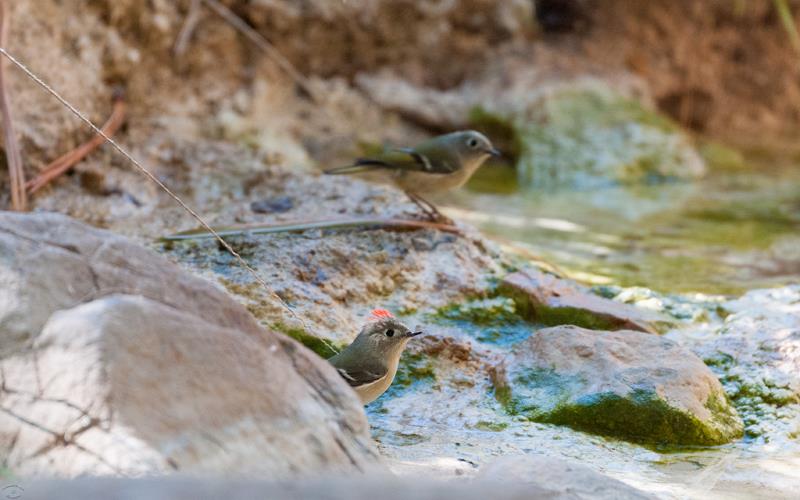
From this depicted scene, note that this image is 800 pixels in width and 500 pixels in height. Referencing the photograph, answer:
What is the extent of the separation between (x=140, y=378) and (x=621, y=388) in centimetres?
191

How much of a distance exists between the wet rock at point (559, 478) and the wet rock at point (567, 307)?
1.66m

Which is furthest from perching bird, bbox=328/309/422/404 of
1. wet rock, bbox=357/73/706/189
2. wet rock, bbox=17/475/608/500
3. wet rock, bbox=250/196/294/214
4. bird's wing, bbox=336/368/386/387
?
wet rock, bbox=357/73/706/189

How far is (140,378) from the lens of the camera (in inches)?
95.8

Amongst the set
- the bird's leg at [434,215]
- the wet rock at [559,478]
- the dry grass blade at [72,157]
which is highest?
the dry grass blade at [72,157]

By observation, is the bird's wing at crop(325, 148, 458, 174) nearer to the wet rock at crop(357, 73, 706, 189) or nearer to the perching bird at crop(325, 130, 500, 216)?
the perching bird at crop(325, 130, 500, 216)

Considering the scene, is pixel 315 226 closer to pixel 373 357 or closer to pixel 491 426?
pixel 373 357

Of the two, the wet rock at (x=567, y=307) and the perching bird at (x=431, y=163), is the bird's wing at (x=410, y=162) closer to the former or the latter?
the perching bird at (x=431, y=163)

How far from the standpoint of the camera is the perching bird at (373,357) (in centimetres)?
343

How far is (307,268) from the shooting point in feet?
14.3

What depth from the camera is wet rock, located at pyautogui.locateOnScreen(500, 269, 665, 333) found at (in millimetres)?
4449

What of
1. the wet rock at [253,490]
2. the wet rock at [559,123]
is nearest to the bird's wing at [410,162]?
the wet rock at [253,490]

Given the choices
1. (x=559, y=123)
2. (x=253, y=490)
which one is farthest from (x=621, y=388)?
(x=559, y=123)

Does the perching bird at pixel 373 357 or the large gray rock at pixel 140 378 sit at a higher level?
the large gray rock at pixel 140 378

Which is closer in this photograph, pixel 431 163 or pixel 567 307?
pixel 567 307
